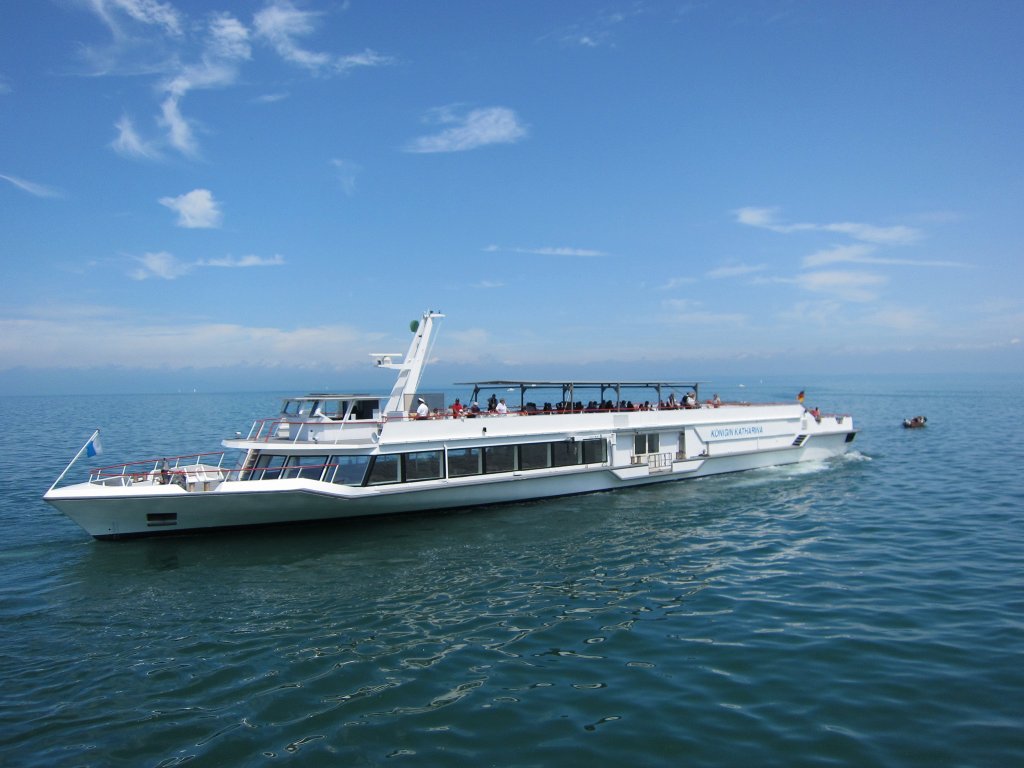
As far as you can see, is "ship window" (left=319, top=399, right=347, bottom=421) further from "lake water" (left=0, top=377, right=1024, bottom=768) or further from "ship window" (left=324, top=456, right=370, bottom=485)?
"lake water" (left=0, top=377, right=1024, bottom=768)

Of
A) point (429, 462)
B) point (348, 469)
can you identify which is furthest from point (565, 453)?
point (348, 469)

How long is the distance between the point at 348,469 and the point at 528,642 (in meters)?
10.1

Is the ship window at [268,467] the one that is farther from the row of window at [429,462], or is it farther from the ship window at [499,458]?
the ship window at [499,458]

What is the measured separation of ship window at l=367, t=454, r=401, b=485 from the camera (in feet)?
64.7

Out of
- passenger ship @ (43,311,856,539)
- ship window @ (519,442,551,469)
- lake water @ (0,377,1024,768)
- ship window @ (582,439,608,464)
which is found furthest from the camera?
ship window @ (582,439,608,464)

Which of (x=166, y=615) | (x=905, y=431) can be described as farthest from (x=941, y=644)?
(x=905, y=431)

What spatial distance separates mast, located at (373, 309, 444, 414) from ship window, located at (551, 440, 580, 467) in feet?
18.9

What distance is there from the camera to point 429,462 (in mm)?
20984

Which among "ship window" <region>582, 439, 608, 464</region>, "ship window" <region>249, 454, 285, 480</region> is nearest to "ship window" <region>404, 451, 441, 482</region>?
"ship window" <region>249, 454, 285, 480</region>

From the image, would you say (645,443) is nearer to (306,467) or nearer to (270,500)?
(306,467)

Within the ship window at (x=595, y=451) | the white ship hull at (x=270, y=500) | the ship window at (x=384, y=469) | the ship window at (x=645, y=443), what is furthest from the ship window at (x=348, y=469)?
the ship window at (x=645, y=443)

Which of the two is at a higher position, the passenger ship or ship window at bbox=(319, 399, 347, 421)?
ship window at bbox=(319, 399, 347, 421)

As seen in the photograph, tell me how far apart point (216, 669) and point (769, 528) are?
1520 centimetres

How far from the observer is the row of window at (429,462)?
63.0 ft
